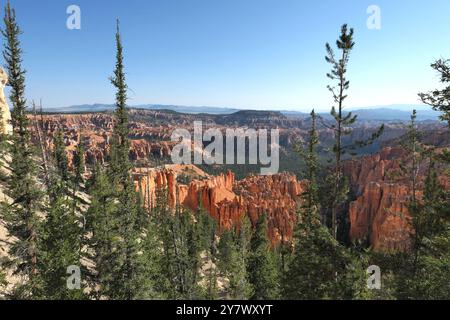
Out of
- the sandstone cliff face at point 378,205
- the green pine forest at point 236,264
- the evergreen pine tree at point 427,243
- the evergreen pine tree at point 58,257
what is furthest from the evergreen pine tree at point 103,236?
the sandstone cliff face at point 378,205

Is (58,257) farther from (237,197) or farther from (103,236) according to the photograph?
(237,197)

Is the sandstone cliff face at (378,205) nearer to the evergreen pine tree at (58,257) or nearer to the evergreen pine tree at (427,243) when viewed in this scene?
the evergreen pine tree at (427,243)

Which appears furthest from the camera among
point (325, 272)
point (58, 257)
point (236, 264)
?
point (236, 264)

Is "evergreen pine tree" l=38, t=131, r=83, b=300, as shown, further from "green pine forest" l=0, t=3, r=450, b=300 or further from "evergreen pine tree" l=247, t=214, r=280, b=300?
"evergreen pine tree" l=247, t=214, r=280, b=300

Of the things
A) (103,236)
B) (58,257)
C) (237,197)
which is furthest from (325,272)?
(237,197)

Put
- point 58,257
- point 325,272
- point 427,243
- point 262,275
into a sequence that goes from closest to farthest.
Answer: point 325,272 < point 58,257 < point 427,243 < point 262,275

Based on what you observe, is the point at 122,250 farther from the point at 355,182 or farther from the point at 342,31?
the point at 355,182

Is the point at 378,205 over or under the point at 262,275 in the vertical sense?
under
